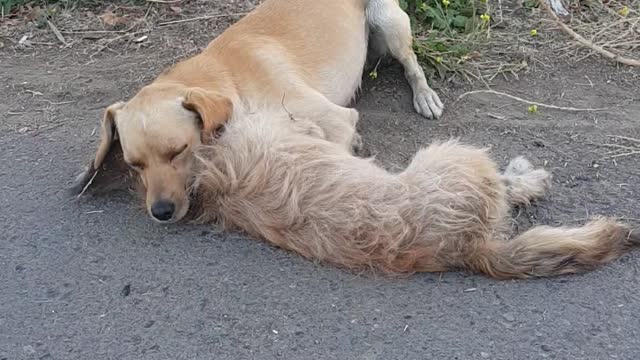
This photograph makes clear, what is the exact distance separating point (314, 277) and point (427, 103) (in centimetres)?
160

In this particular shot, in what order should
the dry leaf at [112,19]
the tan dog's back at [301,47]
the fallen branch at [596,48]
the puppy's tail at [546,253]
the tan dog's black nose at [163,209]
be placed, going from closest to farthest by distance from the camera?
the puppy's tail at [546,253], the tan dog's black nose at [163,209], the tan dog's back at [301,47], the fallen branch at [596,48], the dry leaf at [112,19]

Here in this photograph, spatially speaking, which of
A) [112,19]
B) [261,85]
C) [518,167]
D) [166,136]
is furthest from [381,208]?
[112,19]

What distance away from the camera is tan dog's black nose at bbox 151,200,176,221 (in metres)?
3.22

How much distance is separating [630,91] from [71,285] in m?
2.94

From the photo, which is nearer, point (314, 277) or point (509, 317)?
point (509, 317)

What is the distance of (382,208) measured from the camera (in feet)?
9.73

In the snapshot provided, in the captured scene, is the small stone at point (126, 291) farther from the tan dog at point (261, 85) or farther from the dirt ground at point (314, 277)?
the tan dog at point (261, 85)

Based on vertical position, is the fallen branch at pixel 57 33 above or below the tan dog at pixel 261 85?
below

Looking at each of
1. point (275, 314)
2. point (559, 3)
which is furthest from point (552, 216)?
point (559, 3)

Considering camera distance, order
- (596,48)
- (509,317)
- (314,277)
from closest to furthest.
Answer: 1. (509,317)
2. (314,277)
3. (596,48)

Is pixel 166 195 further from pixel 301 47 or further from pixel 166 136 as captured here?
pixel 301 47

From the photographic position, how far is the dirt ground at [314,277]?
2.70 metres

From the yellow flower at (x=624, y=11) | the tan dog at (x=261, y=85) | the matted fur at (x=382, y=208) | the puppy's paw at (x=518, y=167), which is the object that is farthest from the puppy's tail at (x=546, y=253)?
the yellow flower at (x=624, y=11)

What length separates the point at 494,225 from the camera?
2.99 metres
